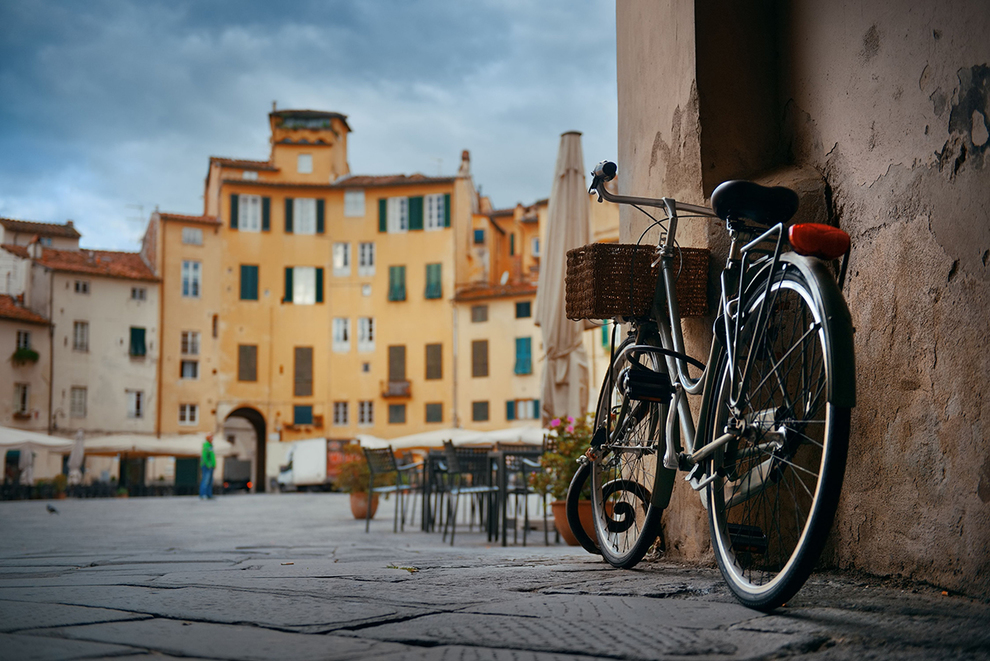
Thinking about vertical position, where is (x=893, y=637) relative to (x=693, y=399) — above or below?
below

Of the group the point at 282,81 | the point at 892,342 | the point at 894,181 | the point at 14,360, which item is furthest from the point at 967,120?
the point at 282,81

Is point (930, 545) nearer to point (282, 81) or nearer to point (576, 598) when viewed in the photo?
point (576, 598)

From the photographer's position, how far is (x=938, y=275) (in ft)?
8.35

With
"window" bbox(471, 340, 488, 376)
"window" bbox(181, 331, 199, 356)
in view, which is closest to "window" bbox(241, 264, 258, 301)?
"window" bbox(181, 331, 199, 356)

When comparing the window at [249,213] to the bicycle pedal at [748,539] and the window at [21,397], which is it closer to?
the window at [21,397]

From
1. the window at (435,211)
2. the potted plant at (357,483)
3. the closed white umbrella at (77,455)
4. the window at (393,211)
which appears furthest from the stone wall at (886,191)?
the window at (393,211)

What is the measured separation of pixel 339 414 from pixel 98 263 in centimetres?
1194

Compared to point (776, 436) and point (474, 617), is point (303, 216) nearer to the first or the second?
point (474, 617)

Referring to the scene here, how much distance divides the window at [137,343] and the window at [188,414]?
2723 millimetres

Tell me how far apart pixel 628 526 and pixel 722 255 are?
1102mm

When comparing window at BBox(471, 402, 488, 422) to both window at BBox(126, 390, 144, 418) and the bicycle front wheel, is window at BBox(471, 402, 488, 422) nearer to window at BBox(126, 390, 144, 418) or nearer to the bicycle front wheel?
window at BBox(126, 390, 144, 418)

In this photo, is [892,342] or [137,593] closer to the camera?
[892,342]

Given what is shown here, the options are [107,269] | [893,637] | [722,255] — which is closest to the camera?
[893,637]

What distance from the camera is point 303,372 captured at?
131 feet
